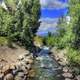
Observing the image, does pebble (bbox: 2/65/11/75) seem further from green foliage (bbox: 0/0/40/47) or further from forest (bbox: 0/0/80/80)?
green foliage (bbox: 0/0/40/47)

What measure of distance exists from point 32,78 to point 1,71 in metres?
4.41

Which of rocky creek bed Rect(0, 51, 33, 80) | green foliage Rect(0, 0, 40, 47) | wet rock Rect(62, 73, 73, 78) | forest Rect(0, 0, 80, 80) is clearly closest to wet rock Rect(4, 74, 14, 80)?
rocky creek bed Rect(0, 51, 33, 80)

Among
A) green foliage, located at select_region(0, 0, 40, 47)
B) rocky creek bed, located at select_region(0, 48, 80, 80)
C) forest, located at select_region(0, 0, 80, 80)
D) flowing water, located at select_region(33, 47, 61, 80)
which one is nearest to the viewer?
rocky creek bed, located at select_region(0, 48, 80, 80)

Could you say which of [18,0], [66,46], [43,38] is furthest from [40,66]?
[43,38]

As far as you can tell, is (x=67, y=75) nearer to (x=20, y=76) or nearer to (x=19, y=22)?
(x=20, y=76)

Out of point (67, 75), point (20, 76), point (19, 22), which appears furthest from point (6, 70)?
point (19, 22)

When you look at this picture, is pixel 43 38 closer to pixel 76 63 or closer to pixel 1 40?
pixel 1 40

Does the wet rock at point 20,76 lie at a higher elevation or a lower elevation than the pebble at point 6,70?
lower

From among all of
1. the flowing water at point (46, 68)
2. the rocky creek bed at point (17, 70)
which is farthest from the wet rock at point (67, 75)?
the rocky creek bed at point (17, 70)

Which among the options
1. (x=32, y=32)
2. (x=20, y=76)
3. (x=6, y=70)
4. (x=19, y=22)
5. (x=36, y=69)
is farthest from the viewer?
(x=32, y=32)

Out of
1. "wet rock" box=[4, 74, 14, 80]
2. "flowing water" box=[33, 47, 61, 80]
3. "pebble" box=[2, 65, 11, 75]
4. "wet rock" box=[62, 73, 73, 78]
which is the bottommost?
"flowing water" box=[33, 47, 61, 80]

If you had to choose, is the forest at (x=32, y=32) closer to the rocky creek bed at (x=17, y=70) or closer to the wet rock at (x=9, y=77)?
the rocky creek bed at (x=17, y=70)

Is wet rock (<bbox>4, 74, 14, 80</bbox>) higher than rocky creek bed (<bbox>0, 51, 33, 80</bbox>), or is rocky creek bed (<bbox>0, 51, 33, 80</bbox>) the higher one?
wet rock (<bbox>4, 74, 14, 80</bbox>)

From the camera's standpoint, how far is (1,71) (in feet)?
158
